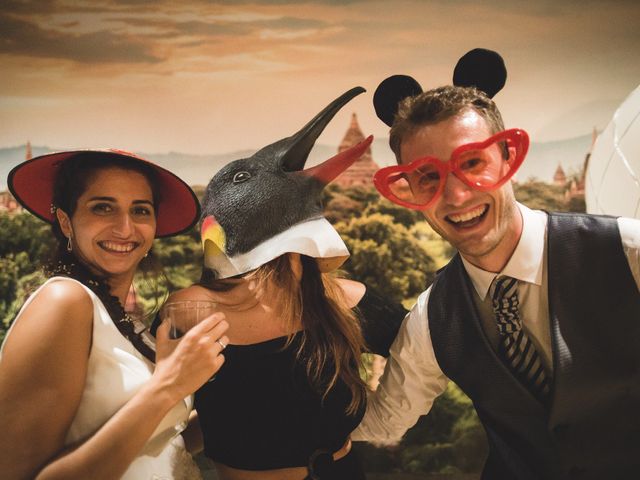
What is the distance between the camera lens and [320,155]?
2.70 m

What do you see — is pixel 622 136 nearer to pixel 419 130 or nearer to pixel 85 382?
pixel 419 130

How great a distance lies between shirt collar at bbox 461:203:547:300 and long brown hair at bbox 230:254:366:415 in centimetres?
48

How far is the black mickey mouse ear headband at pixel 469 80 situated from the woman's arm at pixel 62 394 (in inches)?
36.8

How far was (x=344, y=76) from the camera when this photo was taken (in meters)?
2.63

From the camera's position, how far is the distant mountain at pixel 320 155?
260 centimetres

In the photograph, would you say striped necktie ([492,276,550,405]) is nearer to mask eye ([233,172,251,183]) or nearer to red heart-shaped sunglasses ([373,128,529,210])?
red heart-shaped sunglasses ([373,128,529,210])

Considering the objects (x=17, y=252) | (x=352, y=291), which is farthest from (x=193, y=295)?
(x=17, y=252)

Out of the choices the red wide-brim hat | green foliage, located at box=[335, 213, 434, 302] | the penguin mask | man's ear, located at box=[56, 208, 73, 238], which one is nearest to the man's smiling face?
the penguin mask

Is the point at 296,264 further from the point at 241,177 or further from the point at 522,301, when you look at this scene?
the point at 522,301

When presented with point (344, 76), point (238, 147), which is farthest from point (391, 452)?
point (344, 76)

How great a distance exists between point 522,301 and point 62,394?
3.90 feet

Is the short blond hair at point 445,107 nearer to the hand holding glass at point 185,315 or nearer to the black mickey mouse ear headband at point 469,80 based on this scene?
the black mickey mouse ear headband at point 469,80

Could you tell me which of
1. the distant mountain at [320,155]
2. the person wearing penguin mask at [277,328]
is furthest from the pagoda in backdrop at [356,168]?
the person wearing penguin mask at [277,328]

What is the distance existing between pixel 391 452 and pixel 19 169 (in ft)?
6.86
